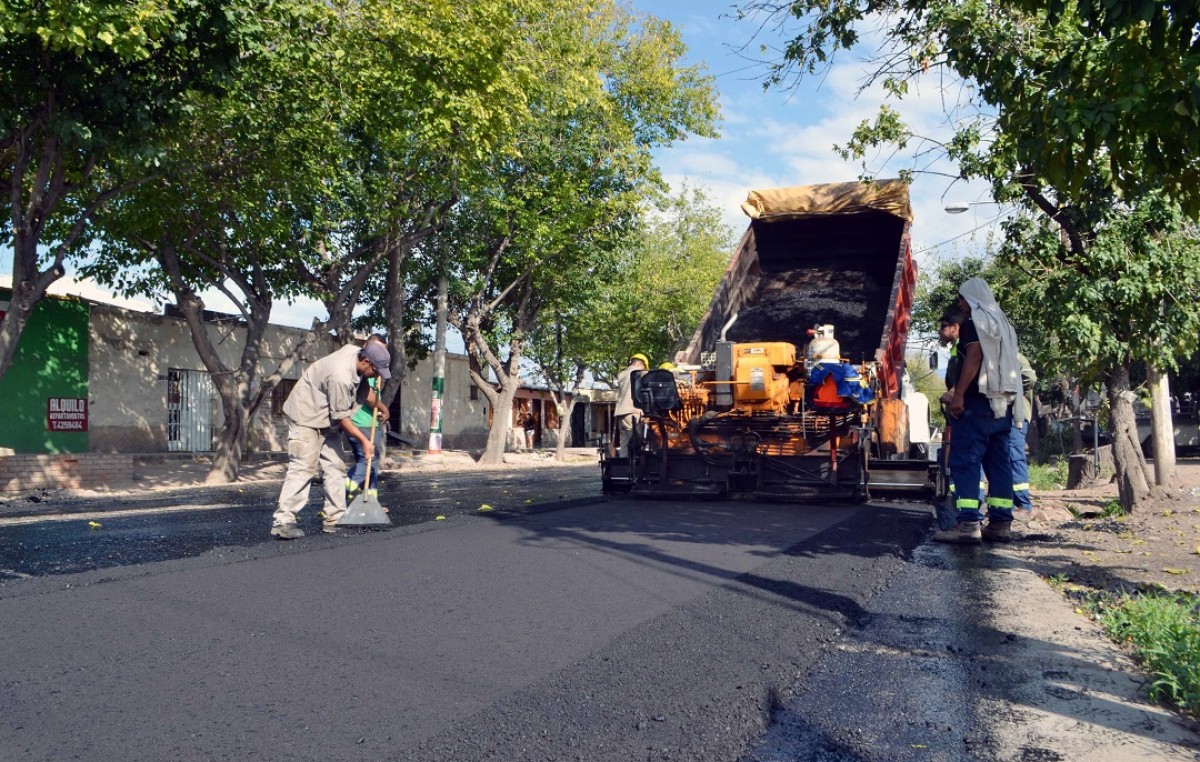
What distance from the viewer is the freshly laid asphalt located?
283 cm

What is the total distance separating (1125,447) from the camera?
914cm

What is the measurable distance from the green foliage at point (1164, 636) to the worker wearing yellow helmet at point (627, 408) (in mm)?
6273

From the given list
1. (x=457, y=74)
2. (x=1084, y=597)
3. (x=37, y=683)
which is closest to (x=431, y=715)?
(x=37, y=683)

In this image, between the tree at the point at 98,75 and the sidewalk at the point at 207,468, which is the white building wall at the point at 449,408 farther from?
the tree at the point at 98,75

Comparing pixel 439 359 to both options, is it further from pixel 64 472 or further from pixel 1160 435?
pixel 1160 435

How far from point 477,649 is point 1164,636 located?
8.90 feet

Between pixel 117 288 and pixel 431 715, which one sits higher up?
pixel 117 288

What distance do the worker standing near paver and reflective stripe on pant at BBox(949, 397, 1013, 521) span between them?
14.3 feet

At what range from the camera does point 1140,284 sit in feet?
27.2

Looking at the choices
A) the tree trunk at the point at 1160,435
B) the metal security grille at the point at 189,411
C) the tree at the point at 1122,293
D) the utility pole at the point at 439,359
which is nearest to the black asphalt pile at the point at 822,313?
the tree at the point at 1122,293

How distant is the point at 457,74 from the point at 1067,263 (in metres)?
8.73

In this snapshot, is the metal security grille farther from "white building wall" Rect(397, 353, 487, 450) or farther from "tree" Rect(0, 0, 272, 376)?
"tree" Rect(0, 0, 272, 376)

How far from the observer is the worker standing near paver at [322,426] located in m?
7.07

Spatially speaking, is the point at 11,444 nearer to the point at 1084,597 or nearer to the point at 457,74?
the point at 457,74
